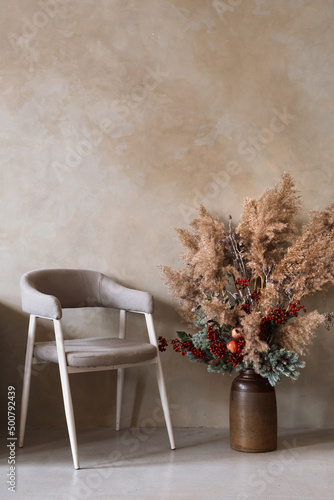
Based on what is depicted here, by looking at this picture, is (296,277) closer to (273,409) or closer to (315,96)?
(273,409)

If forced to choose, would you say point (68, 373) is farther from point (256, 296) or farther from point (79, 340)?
point (256, 296)

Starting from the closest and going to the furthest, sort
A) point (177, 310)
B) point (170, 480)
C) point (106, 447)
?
point (170, 480) < point (106, 447) < point (177, 310)

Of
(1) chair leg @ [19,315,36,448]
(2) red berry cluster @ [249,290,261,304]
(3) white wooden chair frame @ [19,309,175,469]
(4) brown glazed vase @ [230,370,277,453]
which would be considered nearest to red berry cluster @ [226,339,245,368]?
(4) brown glazed vase @ [230,370,277,453]

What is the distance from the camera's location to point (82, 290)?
10.1ft

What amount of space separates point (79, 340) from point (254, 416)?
97 cm

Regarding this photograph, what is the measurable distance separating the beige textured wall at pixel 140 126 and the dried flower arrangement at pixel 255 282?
0.24 metres

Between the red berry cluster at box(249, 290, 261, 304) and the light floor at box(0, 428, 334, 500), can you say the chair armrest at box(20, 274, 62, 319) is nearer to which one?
the light floor at box(0, 428, 334, 500)

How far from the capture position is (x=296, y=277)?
2.81 meters

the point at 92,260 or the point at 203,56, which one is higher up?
the point at 203,56

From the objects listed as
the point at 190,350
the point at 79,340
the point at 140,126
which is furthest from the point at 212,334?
the point at 140,126

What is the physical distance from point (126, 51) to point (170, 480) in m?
2.32

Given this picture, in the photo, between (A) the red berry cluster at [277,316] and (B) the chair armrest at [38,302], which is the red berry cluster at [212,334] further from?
(B) the chair armrest at [38,302]

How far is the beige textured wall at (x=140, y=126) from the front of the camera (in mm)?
3238

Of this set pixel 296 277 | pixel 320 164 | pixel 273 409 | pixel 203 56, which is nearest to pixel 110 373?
pixel 273 409
